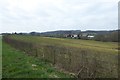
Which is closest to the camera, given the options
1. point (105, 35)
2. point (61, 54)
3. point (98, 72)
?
point (98, 72)

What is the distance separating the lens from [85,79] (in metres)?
11.6

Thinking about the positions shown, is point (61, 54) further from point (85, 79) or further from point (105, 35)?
point (105, 35)

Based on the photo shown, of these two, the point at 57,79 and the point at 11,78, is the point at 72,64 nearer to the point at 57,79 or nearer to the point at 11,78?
the point at 57,79

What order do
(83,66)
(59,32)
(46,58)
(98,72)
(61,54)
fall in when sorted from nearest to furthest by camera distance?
(98,72) < (83,66) < (61,54) < (46,58) < (59,32)

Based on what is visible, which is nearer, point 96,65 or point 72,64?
point 96,65

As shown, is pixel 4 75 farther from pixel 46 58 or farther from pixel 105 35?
pixel 105 35

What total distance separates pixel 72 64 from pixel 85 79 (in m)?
3.23

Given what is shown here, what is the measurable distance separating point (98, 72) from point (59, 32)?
135665 mm

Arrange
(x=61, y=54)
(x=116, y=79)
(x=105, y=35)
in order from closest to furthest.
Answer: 1. (x=116, y=79)
2. (x=61, y=54)
3. (x=105, y=35)

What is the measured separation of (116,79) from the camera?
36.4 ft

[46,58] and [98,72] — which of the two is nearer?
[98,72]

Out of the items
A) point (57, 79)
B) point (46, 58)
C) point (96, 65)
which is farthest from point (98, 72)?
point (46, 58)

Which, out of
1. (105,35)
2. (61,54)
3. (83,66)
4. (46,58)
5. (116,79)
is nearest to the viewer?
(116,79)

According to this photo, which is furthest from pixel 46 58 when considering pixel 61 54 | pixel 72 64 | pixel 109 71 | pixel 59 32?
pixel 59 32
